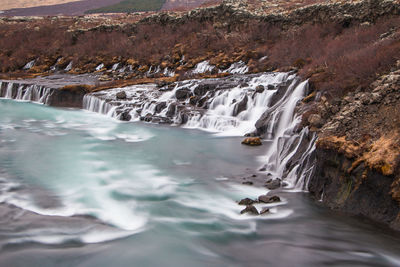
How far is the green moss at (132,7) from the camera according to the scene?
230 feet

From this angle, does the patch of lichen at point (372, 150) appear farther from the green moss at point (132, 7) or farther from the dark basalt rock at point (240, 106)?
the green moss at point (132, 7)

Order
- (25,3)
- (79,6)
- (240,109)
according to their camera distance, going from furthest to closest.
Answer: (25,3)
(79,6)
(240,109)

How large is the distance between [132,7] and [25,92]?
173 feet

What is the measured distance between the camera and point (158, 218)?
752 centimetres

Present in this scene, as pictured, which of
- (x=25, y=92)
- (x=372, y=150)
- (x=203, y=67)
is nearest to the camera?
(x=372, y=150)

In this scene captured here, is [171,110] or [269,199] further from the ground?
[171,110]

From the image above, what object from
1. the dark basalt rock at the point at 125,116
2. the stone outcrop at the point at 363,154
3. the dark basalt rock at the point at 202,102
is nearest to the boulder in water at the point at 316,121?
the stone outcrop at the point at 363,154

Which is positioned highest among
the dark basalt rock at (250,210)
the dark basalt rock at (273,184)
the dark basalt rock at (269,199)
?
the dark basalt rock at (273,184)

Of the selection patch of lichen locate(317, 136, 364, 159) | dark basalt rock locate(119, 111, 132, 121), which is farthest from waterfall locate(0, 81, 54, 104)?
patch of lichen locate(317, 136, 364, 159)

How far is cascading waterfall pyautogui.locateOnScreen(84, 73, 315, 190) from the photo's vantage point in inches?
372

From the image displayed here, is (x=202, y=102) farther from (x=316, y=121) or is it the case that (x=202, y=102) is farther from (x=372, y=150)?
(x=372, y=150)

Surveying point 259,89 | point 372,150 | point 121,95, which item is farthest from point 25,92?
point 372,150

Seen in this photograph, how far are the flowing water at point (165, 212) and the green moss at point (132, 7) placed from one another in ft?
200

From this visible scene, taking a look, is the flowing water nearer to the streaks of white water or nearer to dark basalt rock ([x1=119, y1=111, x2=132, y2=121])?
dark basalt rock ([x1=119, y1=111, x2=132, y2=121])
